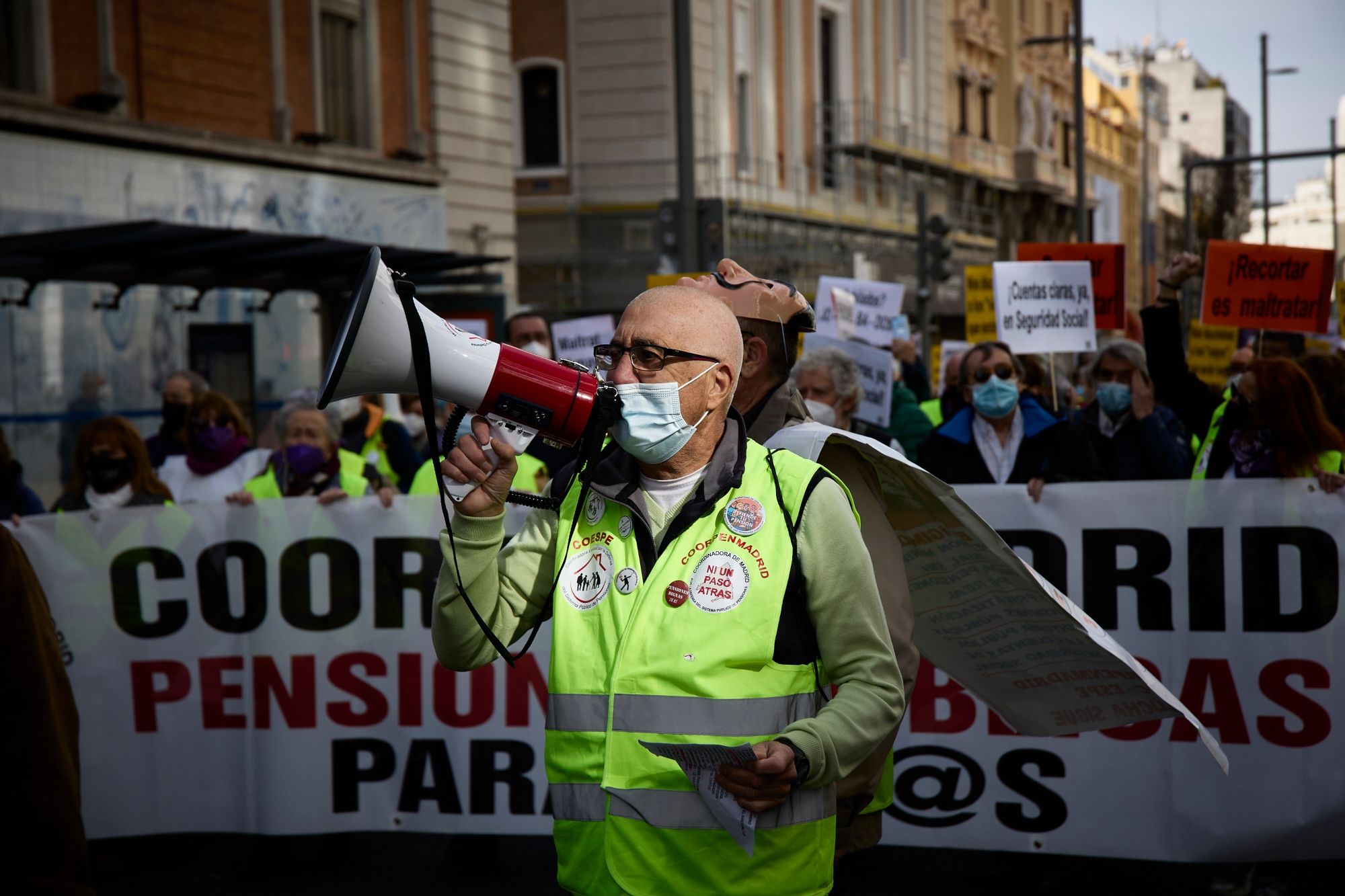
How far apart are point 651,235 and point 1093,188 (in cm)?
3917

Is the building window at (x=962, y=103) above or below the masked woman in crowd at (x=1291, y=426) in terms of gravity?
above

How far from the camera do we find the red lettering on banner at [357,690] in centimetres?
562

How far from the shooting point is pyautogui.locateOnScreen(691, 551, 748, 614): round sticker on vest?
2514mm

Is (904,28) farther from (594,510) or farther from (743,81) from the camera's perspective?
(594,510)

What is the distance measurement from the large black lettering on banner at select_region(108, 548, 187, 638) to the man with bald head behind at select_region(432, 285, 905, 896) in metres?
3.31

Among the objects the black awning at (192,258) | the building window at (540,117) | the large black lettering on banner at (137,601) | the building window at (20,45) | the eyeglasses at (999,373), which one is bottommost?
the large black lettering on banner at (137,601)

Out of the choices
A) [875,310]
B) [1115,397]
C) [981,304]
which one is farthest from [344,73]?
[1115,397]

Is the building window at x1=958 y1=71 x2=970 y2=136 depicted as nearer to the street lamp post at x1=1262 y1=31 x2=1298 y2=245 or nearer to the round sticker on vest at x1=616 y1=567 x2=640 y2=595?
the street lamp post at x1=1262 y1=31 x2=1298 y2=245

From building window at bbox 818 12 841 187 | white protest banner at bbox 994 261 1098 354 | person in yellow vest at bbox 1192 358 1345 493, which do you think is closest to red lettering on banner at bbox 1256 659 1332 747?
person in yellow vest at bbox 1192 358 1345 493

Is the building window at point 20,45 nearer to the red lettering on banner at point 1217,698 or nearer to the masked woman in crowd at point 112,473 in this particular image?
the masked woman in crowd at point 112,473

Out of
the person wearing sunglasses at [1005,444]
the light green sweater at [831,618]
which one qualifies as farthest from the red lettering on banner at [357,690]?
the light green sweater at [831,618]

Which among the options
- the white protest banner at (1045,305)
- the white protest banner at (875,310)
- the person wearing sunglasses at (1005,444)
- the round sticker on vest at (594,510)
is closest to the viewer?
the round sticker on vest at (594,510)

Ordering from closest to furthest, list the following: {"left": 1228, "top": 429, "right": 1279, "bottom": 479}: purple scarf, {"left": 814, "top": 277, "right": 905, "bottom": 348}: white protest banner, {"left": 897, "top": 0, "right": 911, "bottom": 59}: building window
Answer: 1. {"left": 1228, "top": 429, "right": 1279, "bottom": 479}: purple scarf
2. {"left": 814, "top": 277, "right": 905, "bottom": 348}: white protest banner
3. {"left": 897, "top": 0, "right": 911, "bottom": 59}: building window

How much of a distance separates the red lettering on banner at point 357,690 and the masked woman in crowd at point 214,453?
75.1 inches
